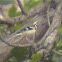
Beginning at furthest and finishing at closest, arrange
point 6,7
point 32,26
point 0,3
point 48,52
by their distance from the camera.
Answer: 1. point 6,7
2. point 0,3
3. point 32,26
4. point 48,52

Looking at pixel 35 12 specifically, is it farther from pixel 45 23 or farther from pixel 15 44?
pixel 15 44

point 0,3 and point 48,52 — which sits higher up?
point 0,3

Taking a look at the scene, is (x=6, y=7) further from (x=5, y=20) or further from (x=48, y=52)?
(x=48, y=52)

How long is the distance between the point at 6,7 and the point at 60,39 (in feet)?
2.23

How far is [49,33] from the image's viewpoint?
1.94 feet

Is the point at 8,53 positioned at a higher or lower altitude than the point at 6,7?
lower

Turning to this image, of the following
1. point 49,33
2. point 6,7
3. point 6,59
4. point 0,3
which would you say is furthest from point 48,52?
point 6,7

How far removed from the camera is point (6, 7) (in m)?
1.12

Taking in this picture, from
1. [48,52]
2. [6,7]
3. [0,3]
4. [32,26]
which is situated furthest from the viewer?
[6,7]

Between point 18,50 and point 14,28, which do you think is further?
point 14,28

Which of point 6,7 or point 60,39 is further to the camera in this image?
point 6,7

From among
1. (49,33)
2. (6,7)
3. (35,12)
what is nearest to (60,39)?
(49,33)

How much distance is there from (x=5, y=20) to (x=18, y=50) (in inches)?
7.0

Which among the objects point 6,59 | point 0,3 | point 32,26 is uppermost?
point 0,3
